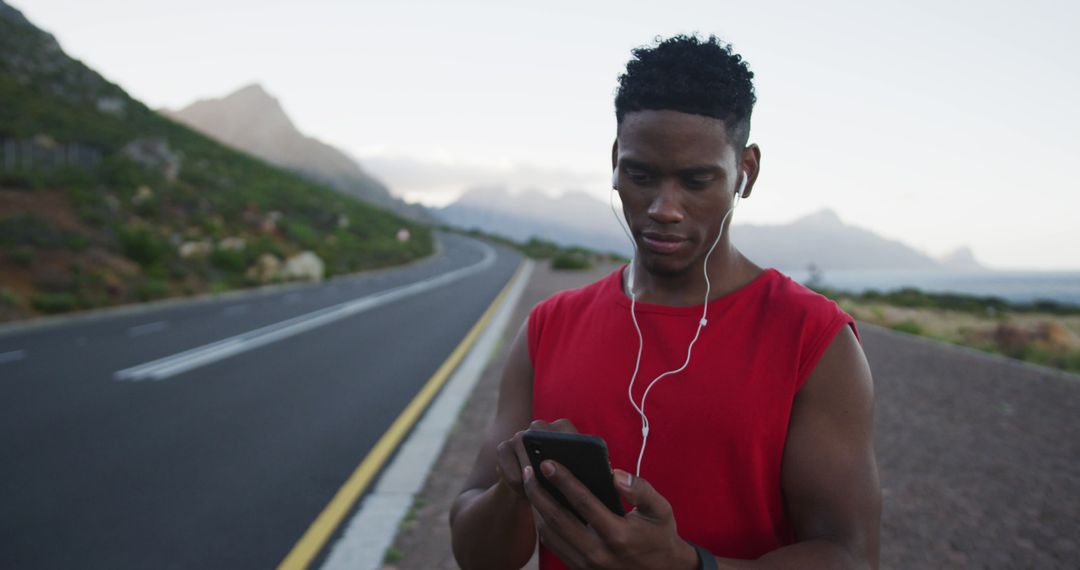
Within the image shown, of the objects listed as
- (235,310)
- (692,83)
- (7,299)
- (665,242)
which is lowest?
(235,310)

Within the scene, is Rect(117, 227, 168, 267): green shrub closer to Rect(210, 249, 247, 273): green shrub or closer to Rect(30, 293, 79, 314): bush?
Rect(210, 249, 247, 273): green shrub

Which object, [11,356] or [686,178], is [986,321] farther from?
[11,356]

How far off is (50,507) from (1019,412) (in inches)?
299

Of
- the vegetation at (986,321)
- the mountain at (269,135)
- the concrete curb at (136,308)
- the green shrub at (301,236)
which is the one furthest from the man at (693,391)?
the mountain at (269,135)

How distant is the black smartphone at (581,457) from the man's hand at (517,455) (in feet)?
0.14

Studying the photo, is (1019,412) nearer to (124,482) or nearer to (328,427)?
(328,427)

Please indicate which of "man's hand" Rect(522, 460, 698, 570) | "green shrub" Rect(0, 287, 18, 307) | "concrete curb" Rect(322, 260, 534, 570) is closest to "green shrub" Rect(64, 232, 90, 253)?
"green shrub" Rect(0, 287, 18, 307)

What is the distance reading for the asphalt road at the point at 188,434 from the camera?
4.03m

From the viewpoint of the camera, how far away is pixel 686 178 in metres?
1.51

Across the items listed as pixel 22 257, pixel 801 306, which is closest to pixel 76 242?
pixel 22 257

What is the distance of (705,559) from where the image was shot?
48.6 inches

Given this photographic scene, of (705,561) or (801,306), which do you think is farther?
(801,306)

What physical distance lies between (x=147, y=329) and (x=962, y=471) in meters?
13.5

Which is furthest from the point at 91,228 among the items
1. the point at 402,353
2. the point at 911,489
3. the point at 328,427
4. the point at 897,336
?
the point at 911,489
